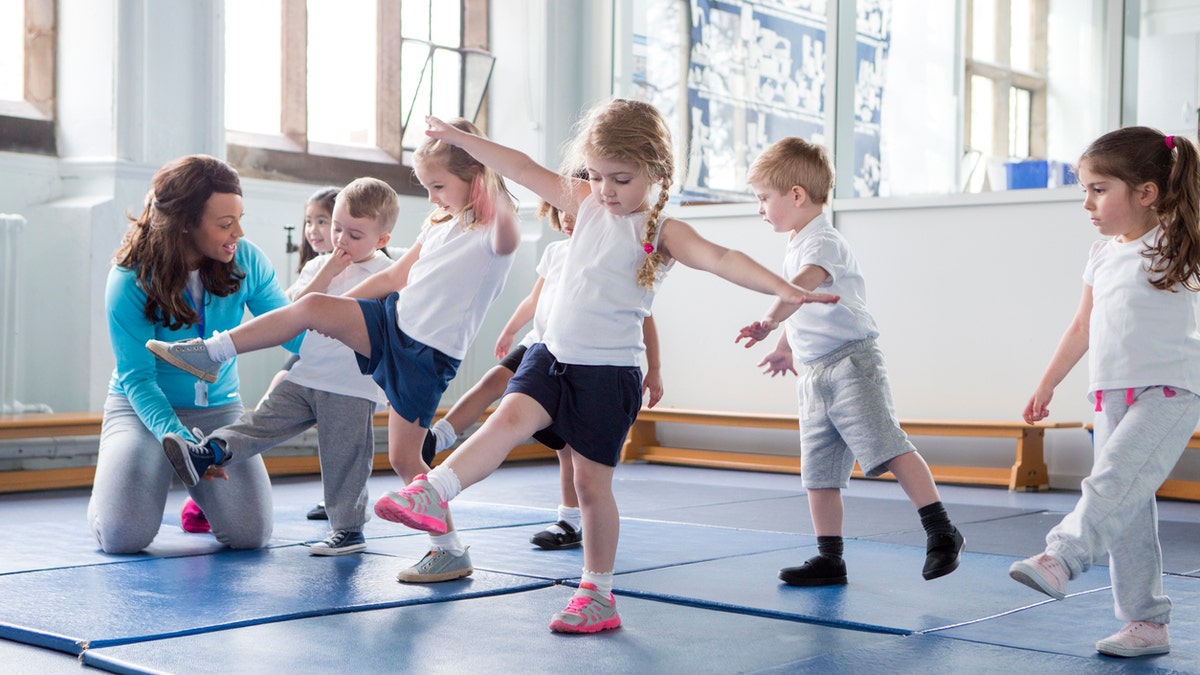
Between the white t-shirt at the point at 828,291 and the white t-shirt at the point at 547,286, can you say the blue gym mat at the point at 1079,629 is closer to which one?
the white t-shirt at the point at 828,291

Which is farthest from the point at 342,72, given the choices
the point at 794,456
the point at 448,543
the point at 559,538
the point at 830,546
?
the point at 830,546

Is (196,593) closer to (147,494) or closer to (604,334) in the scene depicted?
(147,494)

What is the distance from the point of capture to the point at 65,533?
3730 mm

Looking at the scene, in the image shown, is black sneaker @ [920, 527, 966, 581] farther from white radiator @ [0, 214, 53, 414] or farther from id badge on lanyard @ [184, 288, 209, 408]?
white radiator @ [0, 214, 53, 414]

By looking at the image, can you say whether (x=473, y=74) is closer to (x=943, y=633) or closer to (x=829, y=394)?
(x=829, y=394)

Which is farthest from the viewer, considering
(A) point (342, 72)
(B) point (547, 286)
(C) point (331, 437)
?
(A) point (342, 72)

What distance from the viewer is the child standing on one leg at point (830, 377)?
2986mm

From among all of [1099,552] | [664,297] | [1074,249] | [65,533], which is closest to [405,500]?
[1099,552]

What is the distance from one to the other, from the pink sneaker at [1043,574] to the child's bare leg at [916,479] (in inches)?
32.2

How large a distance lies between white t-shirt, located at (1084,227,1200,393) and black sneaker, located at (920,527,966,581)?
0.65 meters

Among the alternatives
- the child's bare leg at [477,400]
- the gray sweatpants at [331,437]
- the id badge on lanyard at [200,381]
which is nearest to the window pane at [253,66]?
the id badge on lanyard at [200,381]

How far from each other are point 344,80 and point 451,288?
414 cm

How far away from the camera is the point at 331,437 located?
3529mm

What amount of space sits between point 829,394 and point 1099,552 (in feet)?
3.15
